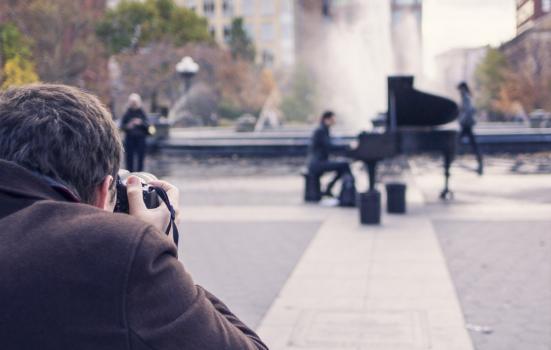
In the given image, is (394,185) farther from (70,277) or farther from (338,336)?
(70,277)

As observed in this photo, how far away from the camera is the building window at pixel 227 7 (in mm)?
120144

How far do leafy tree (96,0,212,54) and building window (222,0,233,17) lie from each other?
5128 cm

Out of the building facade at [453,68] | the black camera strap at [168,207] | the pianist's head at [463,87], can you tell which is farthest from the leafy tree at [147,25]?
the black camera strap at [168,207]

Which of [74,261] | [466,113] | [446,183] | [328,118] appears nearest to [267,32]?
[466,113]

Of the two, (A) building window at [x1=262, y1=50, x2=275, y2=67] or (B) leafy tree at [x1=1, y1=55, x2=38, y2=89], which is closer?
(B) leafy tree at [x1=1, y1=55, x2=38, y2=89]

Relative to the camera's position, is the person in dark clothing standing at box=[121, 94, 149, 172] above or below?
below

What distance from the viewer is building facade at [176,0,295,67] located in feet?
392

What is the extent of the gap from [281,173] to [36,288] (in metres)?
18.0

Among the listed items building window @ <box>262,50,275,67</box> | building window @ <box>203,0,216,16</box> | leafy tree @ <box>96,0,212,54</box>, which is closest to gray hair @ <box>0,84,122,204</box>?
leafy tree @ <box>96,0,212,54</box>

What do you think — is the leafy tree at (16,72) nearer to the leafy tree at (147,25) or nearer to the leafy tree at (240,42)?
the leafy tree at (147,25)

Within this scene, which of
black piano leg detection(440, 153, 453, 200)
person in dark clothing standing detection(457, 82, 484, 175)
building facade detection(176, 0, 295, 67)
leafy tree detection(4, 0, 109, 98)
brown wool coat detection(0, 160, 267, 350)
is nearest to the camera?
brown wool coat detection(0, 160, 267, 350)

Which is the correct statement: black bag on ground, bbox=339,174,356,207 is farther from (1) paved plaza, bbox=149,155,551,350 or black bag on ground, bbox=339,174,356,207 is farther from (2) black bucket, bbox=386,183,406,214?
(2) black bucket, bbox=386,183,406,214

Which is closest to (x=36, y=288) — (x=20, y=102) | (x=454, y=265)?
(x=20, y=102)

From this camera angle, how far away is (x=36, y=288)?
1.43 metres
